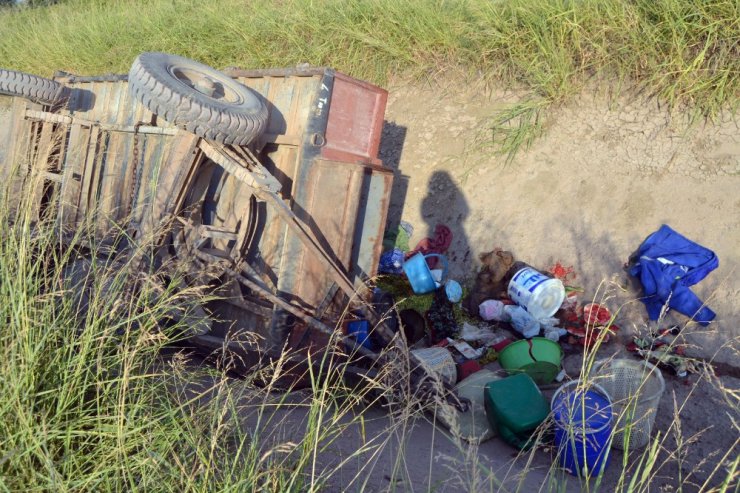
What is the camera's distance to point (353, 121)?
445 cm

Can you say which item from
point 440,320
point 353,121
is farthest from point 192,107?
point 440,320

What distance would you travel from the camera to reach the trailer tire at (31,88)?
17.7 feet

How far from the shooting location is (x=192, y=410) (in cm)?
224

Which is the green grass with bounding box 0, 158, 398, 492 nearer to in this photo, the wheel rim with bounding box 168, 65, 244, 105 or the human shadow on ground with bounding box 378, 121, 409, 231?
the wheel rim with bounding box 168, 65, 244, 105

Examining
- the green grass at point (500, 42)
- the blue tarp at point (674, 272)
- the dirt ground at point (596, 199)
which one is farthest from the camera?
the green grass at point (500, 42)

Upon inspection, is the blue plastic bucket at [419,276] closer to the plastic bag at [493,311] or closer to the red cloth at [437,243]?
the plastic bag at [493,311]

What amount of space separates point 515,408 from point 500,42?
434 cm

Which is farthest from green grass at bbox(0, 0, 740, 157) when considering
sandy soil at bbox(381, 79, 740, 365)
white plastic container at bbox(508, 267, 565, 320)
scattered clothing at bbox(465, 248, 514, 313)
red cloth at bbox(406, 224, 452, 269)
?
white plastic container at bbox(508, 267, 565, 320)

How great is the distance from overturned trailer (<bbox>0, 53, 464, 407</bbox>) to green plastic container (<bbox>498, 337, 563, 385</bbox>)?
30.3 inches

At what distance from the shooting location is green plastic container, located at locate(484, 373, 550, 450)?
3.69 meters

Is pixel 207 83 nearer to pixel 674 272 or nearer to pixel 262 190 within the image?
pixel 262 190

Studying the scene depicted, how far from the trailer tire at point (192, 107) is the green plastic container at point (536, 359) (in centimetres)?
252

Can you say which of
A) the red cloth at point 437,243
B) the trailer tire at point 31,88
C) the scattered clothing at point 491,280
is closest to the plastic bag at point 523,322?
the scattered clothing at point 491,280

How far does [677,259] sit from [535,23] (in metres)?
3.01
